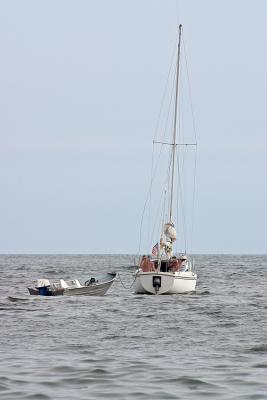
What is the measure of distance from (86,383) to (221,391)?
2.56 m

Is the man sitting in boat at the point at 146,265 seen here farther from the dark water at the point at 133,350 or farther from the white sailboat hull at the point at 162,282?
the dark water at the point at 133,350

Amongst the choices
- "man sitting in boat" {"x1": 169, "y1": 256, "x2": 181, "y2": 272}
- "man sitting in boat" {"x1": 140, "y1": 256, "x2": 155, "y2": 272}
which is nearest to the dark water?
"man sitting in boat" {"x1": 140, "y1": 256, "x2": 155, "y2": 272}

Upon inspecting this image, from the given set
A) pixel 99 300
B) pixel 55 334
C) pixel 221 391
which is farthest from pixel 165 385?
pixel 99 300

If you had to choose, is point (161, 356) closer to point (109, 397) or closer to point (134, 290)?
point (109, 397)

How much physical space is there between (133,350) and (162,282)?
21481 millimetres

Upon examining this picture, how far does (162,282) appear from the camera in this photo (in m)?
44.8

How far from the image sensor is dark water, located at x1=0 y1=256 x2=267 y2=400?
17.3 m

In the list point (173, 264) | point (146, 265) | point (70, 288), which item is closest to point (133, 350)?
point (70, 288)

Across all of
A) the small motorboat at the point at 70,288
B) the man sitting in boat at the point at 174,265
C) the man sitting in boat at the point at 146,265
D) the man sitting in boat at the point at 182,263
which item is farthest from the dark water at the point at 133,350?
the man sitting in boat at the point at 182,263

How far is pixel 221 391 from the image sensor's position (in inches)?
671

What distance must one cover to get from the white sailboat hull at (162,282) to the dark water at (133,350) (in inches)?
132

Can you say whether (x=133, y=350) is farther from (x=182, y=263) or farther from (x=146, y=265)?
(x=182, y=263)

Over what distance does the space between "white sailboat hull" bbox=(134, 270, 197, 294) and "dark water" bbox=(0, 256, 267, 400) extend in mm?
3362

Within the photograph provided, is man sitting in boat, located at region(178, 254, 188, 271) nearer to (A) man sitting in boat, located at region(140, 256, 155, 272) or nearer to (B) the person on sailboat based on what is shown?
(B) the person on sailboat
